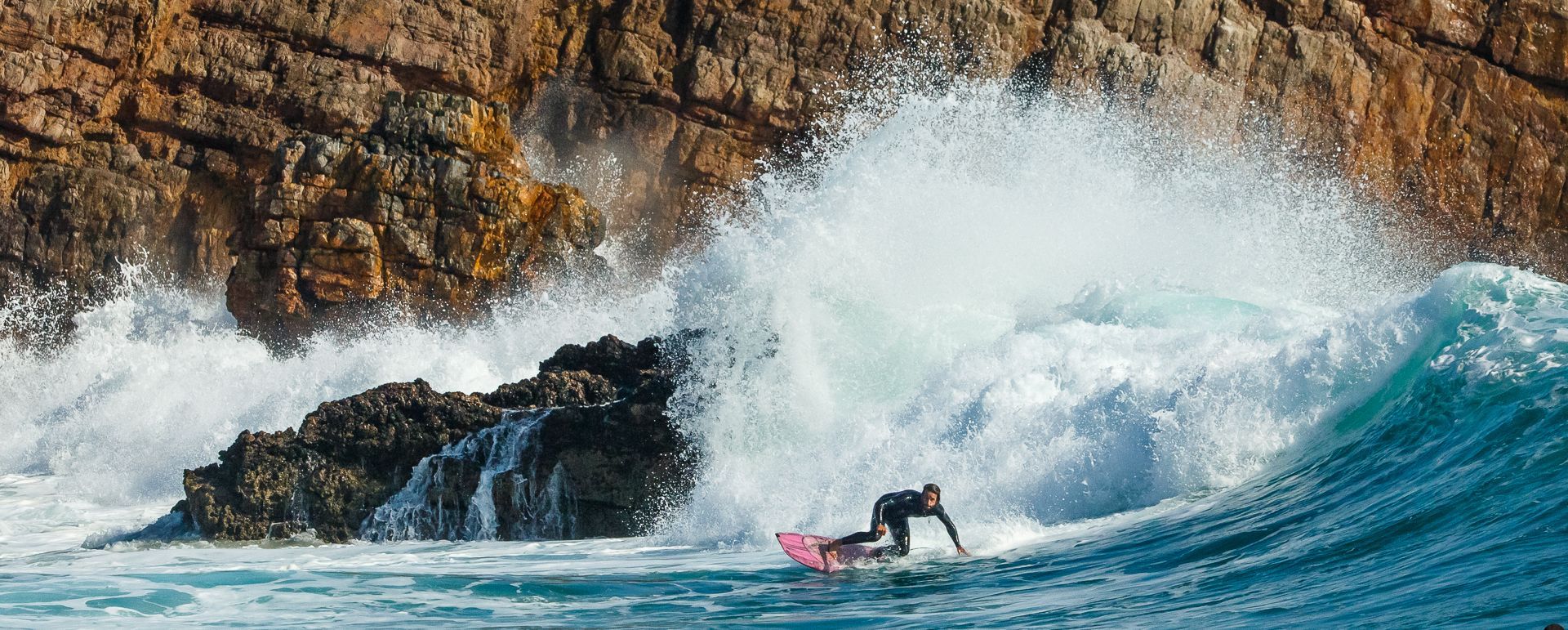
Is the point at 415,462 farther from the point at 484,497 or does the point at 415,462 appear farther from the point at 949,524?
the point at 949,524

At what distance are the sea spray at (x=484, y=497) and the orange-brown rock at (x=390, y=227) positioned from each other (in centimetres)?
859

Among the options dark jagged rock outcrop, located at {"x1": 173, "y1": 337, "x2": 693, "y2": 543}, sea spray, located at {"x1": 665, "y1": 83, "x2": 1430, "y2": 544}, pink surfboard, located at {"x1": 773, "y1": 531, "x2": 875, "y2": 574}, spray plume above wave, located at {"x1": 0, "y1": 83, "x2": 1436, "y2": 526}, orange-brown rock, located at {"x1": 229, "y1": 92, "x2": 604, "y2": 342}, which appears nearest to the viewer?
pink surfboard, located at {"x1": 773, "y1": 531, "x2": 875, "y2": 574}

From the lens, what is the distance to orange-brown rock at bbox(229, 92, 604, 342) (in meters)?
19.1

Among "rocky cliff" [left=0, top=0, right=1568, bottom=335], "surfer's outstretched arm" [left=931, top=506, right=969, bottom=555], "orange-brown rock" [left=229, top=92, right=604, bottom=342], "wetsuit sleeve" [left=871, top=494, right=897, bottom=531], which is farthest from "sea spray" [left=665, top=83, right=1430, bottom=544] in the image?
"orange-brown rock" [left=229, top=92, right=604, bottom=342]

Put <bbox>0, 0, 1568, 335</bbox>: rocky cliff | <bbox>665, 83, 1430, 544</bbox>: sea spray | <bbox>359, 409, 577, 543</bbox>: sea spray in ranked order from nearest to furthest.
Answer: <bbox>665, 83, 1430, 544</bbox>: sea spray, <bbox>359, 409, 577, 543</bbox>: sea spray, <bbox>0, 0, 1568, 335</bbox>: rocky cliff

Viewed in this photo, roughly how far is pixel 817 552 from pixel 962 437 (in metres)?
2.30

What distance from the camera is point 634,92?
23312 mm

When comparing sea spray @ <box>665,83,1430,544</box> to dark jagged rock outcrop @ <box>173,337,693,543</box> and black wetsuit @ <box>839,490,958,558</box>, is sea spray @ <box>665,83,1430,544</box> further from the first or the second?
black wetsuit @ <box>839,490,958,558</box>

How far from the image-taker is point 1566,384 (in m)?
8.34

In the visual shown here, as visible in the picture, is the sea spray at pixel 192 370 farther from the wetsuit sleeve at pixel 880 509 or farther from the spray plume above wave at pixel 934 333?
the wetsuit sleeve at pixel 880 509

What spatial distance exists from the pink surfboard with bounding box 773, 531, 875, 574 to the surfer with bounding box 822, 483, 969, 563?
39 millimetres

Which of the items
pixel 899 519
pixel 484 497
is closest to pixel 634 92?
pixel 484 497

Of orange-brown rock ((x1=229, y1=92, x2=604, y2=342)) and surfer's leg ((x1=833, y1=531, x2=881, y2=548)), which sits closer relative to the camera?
surfer's leg ((x1=833, y1=531, x2=881, y2=548))

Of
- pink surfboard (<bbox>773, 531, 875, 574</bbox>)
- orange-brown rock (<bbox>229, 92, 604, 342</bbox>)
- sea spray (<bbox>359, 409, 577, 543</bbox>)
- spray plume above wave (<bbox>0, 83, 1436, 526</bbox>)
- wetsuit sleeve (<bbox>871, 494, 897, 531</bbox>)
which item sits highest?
orange-brown rock (<bbox>229, 92, 604, 342</bbox>)
